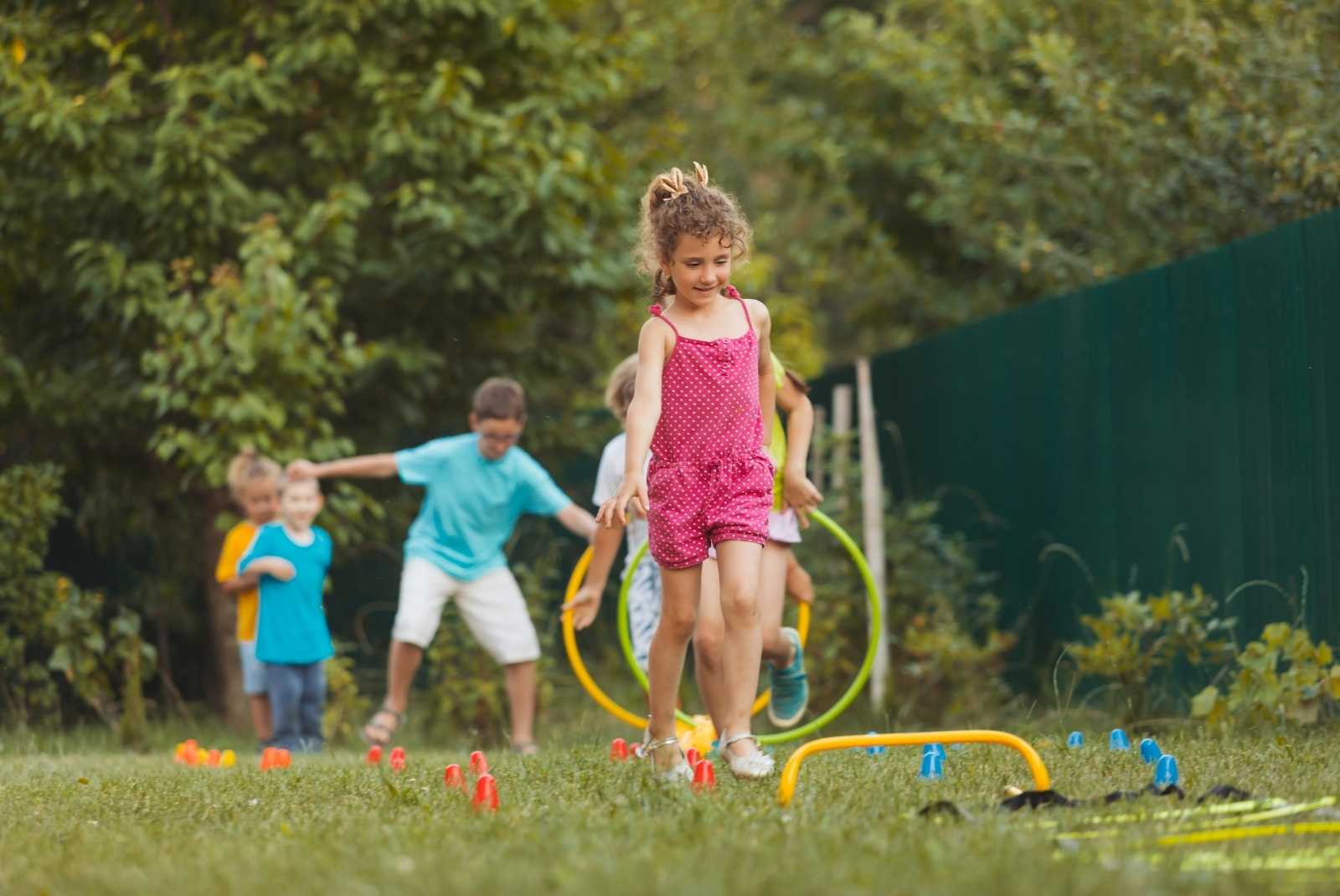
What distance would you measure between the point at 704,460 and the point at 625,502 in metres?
0.40

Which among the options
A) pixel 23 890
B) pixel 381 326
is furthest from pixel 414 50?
pixel 23 890

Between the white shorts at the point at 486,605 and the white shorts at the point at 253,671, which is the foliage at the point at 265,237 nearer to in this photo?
the white shorts at the point at 253,671

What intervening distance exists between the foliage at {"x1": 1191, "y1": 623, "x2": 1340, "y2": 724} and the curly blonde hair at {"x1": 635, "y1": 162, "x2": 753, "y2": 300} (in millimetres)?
2239

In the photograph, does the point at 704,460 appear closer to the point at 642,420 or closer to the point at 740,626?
the point at 642,420

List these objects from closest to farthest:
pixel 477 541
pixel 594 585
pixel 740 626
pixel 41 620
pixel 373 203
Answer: pixel 740 626, pixel 594 585, pixel 477 541, pixel 41 620, pixel 373 203

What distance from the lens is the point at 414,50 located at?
9234 mm

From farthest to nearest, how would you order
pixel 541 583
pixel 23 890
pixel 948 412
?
pixel 541 583
pixel 948 412
pixel 23 890

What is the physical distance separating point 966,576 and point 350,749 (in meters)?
3.20

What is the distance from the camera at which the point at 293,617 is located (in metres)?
7.86

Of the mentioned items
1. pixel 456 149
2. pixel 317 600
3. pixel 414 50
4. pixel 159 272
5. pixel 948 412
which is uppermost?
pixel 414 50

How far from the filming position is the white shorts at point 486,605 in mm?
7777

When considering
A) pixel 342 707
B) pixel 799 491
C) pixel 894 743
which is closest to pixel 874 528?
pixel 342 707

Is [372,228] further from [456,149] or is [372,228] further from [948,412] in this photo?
[948,412]

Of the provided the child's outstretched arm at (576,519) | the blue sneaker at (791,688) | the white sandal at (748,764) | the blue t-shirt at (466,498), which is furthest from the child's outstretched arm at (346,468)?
the white sandal at (748,764)
